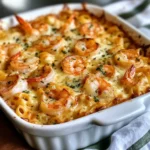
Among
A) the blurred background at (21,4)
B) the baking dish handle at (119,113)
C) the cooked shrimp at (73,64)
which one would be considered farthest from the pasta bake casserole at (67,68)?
Result: the blurred background at (21,4)

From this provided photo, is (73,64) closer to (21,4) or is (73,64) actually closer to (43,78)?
(43,78)

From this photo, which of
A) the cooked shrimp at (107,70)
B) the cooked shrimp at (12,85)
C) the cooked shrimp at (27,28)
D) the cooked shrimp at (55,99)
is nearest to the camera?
the cooked shrimp at (55,99)

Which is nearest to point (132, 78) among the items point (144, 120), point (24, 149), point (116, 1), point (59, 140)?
point (144, 120)

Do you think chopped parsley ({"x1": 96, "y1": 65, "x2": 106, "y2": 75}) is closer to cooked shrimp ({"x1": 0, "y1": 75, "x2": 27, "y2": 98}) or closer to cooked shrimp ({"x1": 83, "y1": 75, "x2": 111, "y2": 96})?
cooked shrimp ({"x1": 83, "y1": 75, "x2": 111, "y2": 96})

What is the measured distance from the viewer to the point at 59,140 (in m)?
2.04

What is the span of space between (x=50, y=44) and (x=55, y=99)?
55cm

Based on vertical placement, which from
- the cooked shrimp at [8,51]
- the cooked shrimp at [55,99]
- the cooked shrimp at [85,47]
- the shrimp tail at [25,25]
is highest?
the shrimp tail at [25,25]

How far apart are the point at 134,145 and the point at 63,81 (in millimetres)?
551

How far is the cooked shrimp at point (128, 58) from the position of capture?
2338mm

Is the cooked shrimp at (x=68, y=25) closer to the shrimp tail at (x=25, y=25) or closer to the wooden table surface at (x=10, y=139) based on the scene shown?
the shrimp tail at (x=25, y=25)

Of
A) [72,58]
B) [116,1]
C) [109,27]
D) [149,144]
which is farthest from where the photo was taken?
[116,1]

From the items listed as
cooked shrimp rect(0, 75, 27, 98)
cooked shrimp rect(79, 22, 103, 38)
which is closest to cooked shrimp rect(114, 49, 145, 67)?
cooked shrimp rect(79, 22, 103, 38)

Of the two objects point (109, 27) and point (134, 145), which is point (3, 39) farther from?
point (134, 145)

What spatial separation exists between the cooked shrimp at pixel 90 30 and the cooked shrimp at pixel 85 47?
166 millimetres
